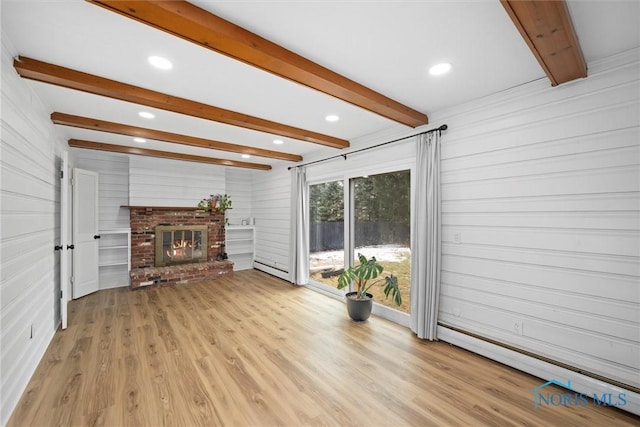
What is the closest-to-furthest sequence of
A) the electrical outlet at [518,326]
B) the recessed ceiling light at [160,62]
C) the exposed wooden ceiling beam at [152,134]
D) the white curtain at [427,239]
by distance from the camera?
the recessed ceiling light at [160,62], the electrical outlet at [518,326], the white curtain at [427,239], the exposed wooden ceiling beam at [152,134]

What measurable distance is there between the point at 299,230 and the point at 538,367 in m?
3.86

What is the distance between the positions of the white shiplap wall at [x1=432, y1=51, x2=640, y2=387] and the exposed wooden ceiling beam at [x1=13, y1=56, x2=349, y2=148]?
2256 mm

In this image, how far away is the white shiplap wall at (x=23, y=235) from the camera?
1.92 meters

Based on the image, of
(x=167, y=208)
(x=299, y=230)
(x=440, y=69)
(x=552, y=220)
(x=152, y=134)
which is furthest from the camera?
(x=167, y=208)

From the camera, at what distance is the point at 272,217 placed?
6410 mm

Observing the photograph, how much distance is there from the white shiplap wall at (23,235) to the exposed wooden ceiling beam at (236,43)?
4.06 ft

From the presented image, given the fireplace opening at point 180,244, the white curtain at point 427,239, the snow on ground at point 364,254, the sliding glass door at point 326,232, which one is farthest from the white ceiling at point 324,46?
the fireplace opening at point 180,244

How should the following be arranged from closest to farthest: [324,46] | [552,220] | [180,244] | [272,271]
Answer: [324,46]
[552,220]
[180,244]
[272,271]

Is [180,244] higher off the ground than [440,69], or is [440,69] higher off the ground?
[440,69]

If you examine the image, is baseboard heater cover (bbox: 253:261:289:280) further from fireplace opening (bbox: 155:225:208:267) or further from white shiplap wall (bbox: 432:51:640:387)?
white shiplap wall (bbox: 432:51:640:387)

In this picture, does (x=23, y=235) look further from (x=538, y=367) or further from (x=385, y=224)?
(x=538, y=367)

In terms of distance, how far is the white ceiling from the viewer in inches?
62.3

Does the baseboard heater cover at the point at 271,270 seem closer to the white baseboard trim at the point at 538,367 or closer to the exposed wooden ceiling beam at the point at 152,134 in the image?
the exposed wooden ceiling beam at the point at 152,134

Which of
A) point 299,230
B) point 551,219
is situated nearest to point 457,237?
point 551,219
